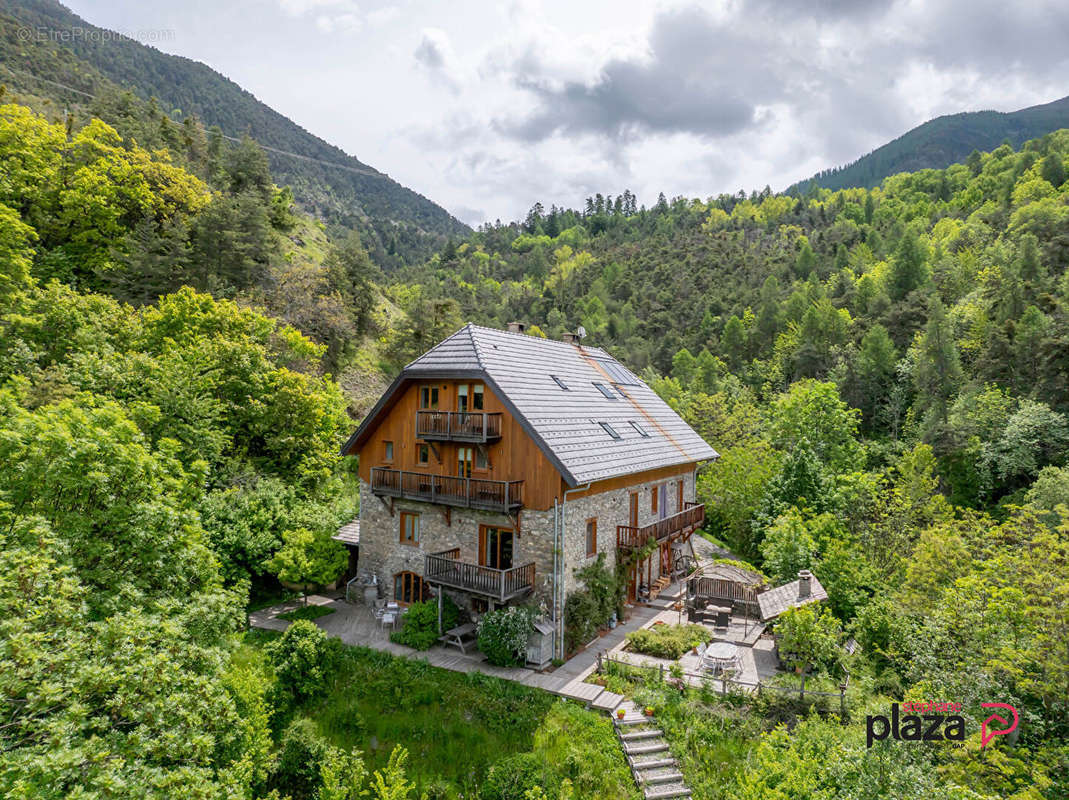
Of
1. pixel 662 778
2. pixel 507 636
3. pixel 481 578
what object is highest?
pixel 481 578

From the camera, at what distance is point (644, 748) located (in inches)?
527

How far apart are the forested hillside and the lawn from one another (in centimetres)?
11

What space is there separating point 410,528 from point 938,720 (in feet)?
53.4

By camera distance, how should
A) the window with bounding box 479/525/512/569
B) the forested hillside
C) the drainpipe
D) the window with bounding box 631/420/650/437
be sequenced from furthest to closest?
1. the window with bounding box 631/420/650/437
2. the window with bounding box 479/525/512/569
3. the drainpipe
4. the forested hillside

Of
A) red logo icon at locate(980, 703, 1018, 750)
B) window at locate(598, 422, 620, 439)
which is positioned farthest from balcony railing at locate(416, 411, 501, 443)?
red logo icon at locate(980, 703, 1018, 750)

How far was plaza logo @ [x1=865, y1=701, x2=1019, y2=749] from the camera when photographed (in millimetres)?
9125

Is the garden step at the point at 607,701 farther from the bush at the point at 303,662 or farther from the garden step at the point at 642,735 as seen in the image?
the bush at the point at 303,662

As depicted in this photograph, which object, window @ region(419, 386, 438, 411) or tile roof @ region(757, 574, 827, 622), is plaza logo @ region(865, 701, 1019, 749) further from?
window @ region(419, 386, 438, 411)

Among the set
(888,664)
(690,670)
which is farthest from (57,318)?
(888,664)

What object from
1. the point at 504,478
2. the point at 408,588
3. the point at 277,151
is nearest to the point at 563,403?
the point at 504,478

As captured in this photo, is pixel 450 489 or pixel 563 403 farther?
pixel 563 403

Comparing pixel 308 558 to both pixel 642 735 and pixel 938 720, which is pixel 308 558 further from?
pixel 938 720

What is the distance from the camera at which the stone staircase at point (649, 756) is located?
12.5m

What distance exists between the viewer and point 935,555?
17.8 metres
